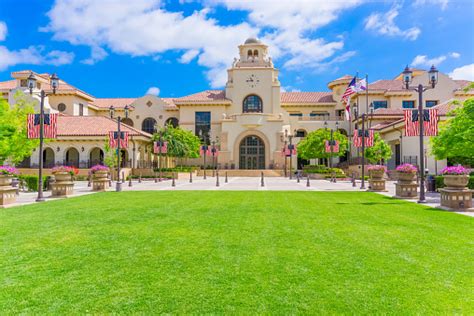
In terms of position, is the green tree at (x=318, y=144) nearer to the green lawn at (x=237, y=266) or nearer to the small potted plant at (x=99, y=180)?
the small potted plant at (x=99, y=180)

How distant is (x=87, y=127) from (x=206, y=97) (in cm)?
2401

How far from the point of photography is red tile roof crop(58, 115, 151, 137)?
45.0 meters

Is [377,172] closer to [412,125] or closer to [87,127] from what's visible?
[412,125]

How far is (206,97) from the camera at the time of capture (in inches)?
2559

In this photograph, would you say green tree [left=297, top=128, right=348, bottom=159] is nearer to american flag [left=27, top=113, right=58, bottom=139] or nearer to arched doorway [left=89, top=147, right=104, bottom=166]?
arched doorway [left=89, top=147, right=104, bottom=166]

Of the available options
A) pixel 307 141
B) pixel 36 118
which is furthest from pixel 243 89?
pixel 36 118

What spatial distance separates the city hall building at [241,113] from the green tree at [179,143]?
2.87 metres

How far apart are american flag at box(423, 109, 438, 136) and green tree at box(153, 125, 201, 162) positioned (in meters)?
36.3

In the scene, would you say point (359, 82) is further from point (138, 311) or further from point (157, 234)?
point (138, 311)

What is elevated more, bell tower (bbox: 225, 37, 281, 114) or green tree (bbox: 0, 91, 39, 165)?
bell tower (bbox: 225, 37, 281, 114)

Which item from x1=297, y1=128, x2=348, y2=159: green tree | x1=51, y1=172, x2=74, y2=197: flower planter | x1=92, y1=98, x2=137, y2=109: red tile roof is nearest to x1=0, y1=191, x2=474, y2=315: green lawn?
x1=51, y1=172, x2=74, y2=197: flower planter

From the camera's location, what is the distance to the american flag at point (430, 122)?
55.9ft

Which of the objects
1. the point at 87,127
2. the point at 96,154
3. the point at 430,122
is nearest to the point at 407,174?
the point at 430,122

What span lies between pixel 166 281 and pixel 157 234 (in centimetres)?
339
